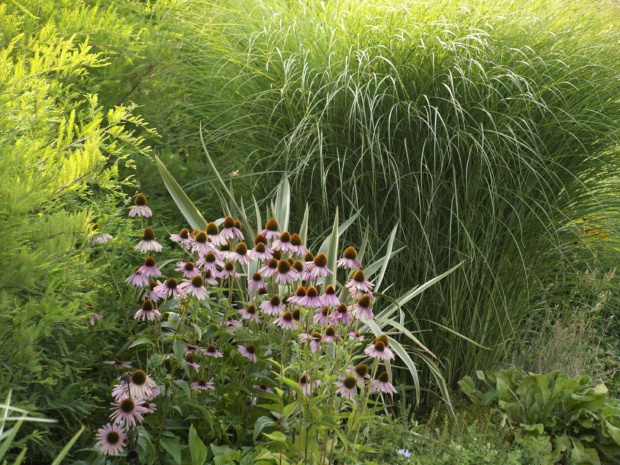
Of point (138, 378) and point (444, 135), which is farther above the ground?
point (444, 135)

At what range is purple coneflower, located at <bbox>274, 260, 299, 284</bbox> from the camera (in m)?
2.05

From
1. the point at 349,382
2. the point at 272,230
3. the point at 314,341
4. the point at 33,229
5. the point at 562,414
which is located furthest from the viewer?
the point at 562,414

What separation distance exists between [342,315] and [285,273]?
196mm

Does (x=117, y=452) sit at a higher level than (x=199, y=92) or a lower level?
lower

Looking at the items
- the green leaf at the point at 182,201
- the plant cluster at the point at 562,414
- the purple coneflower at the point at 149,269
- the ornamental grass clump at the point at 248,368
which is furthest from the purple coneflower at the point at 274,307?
the plant cluster at the point at 562,414

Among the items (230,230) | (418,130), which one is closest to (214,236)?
(230,230)

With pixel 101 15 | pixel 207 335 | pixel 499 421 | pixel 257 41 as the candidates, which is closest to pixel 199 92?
pixel 257 41

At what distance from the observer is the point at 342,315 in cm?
204

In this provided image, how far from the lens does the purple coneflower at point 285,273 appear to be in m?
2.05

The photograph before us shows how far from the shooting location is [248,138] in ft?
11.8

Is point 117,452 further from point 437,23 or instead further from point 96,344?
point 437,23

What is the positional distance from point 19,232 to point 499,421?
225cm

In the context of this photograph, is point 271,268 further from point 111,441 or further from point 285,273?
point 111,441

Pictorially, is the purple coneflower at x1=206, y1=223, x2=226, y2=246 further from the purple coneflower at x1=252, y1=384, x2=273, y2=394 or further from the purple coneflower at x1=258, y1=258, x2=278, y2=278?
the purple coneflower at x1=252, y1=384, x2=273, y2=394
